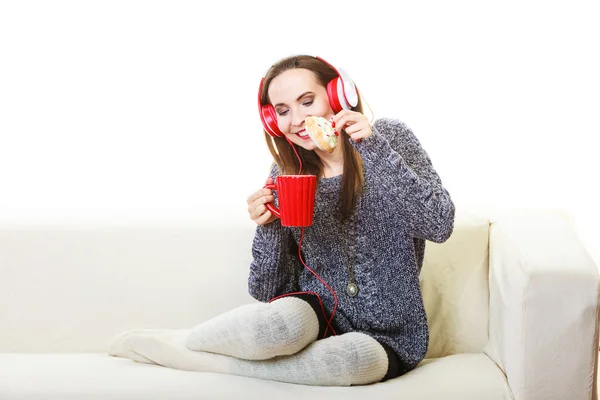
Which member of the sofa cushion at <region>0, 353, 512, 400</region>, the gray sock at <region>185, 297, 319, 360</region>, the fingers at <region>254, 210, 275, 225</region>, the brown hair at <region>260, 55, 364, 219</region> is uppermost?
the brown hair at <region>260, 55, 364, 219</region>

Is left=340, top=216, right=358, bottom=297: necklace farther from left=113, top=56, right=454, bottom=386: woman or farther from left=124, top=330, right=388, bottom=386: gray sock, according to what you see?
left=124, top=330, right=388, bottom=386: gray sock

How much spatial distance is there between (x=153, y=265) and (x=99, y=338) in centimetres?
25

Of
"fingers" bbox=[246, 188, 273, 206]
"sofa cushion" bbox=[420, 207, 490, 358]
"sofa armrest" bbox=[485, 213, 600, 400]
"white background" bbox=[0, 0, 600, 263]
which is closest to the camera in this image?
"sofa armrest" bbox=[485, 213, 600, 400]

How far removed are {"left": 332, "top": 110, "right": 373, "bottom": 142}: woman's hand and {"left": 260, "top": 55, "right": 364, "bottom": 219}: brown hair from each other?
0.13m

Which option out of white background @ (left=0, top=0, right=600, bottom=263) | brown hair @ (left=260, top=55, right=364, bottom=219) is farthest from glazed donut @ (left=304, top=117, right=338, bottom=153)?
white background @ (left=0, top=0, right=600, bottom=263)

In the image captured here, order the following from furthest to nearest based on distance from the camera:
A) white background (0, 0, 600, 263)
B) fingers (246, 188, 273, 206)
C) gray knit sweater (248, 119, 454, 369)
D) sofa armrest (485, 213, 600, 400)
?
white background (0, 0, 600, 263) < fingers (246, 188, 273, 206) < gray knit sweater (248, 119, 454, 369) < sofa armrest (485, 213, 600, 400)

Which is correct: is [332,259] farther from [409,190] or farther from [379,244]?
[409,190]

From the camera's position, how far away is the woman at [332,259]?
4.70 ft

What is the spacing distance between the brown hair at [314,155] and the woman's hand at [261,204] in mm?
95

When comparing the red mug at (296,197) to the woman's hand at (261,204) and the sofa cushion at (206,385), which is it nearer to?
the woman's hand at (261,204)

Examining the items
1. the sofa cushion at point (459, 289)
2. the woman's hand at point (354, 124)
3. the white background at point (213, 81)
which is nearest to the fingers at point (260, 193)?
the woman's hand at point (354, 124)

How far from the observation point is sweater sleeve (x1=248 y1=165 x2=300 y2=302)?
163 cm

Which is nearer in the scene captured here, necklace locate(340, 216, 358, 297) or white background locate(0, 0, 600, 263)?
necklace locate(340, 216, 358, 297)

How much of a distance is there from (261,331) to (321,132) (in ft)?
1.47
